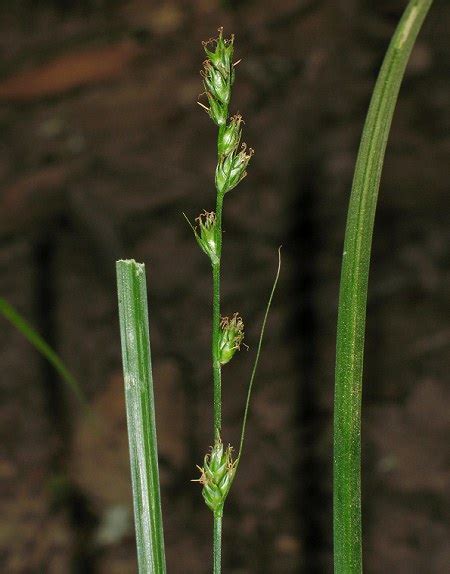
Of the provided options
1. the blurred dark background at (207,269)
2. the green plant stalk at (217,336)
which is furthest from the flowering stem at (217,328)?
the blurred dark background at (207,269)

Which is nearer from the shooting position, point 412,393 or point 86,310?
point 412,393

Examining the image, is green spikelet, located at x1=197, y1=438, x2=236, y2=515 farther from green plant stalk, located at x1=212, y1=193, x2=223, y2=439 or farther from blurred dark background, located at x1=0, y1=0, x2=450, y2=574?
blurred dark background, located at x1=0, y1=0, x2=450, y2=574

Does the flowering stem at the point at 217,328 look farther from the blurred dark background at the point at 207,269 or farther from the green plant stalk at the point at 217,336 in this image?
the blurred dark background at the point at 207,269

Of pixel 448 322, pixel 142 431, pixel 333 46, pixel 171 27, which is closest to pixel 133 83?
pixel 171 27

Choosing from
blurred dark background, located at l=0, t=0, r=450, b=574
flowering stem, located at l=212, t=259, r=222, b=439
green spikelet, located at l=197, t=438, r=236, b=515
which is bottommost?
green spikelet, located at l=197, t=438, r=236, b=515

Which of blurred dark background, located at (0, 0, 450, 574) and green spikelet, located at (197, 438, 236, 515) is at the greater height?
blurred dark background, located at (0, 0, 450, 574)

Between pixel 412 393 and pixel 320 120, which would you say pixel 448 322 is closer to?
pixel 412 393

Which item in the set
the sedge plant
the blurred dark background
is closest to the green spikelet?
the sedge plant
